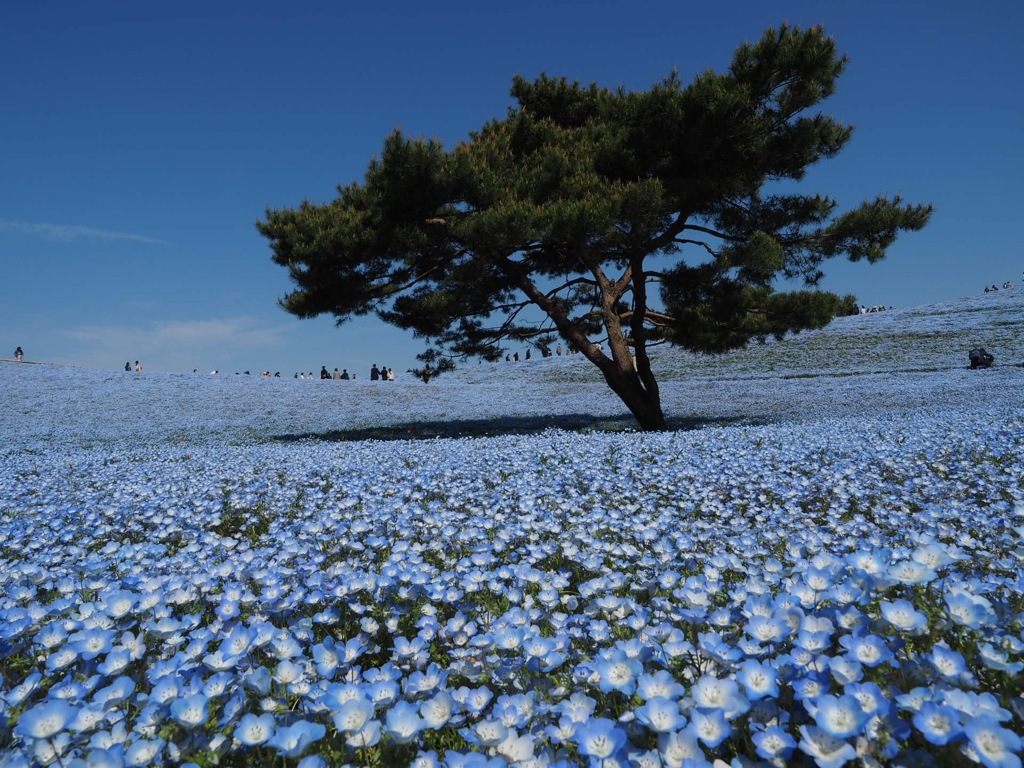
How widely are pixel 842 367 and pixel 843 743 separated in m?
33.8

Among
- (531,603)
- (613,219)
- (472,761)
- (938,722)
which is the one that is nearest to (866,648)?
(938,722)

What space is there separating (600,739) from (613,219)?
10246 mm

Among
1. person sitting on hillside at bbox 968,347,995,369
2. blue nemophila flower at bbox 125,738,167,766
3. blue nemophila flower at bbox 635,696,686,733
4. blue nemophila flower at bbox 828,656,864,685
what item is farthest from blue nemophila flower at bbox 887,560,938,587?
person sitting on hillside at bbox 968,347,995,369

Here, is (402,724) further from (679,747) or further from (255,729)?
(679,747)

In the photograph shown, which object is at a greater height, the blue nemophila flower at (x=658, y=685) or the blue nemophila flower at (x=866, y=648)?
the blue nemophila flower at (x=866, y=648)

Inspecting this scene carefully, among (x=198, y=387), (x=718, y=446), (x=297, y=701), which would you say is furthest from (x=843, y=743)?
(x=198, y=387)

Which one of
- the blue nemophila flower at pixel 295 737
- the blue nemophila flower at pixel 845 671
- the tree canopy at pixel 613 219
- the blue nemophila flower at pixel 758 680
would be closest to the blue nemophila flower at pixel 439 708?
the blue nemophila flower at pixel 295 737

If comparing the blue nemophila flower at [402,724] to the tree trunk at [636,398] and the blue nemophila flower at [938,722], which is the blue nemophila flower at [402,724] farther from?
the tree trunk at [636,398]

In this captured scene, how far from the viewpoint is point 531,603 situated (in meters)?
2.83

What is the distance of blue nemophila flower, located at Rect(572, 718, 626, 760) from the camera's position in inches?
57.1

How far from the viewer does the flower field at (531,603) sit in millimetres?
1646

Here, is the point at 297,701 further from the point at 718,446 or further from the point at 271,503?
the point at 718,446

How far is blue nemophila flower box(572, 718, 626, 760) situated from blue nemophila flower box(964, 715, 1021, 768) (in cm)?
74

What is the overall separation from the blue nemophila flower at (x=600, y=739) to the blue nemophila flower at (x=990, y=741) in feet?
2.42
